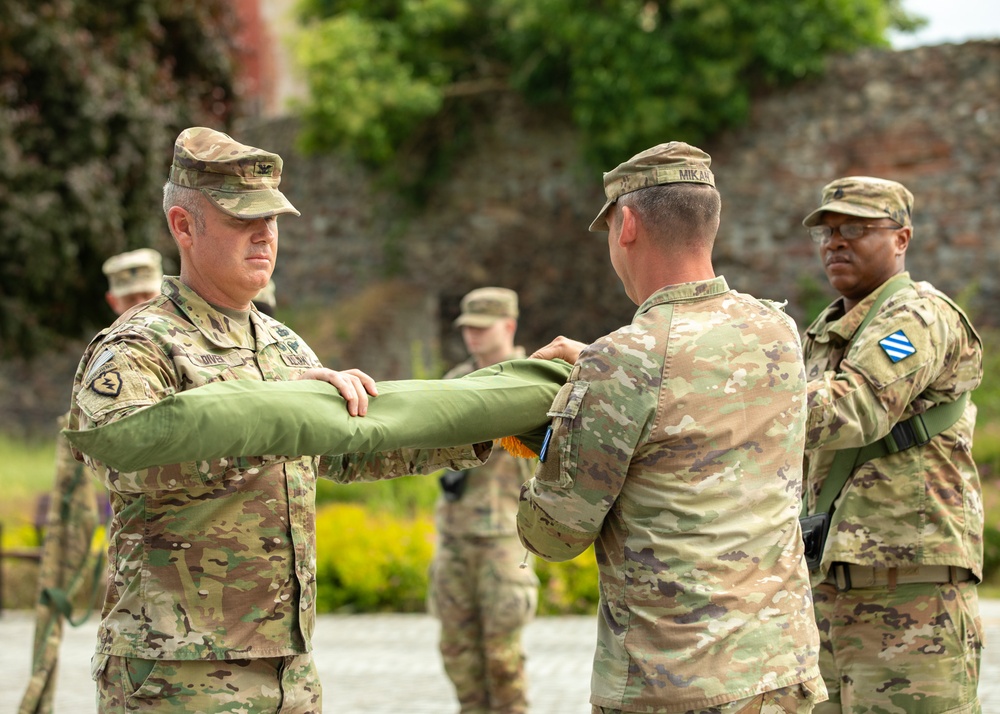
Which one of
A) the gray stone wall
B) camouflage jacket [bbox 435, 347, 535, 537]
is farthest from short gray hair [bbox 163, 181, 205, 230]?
the gray stone wall

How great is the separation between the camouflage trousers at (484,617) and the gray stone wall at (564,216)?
7.70 meters

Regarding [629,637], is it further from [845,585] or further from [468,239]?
[468,239]

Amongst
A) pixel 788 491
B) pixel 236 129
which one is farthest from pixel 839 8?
pixel 788 491

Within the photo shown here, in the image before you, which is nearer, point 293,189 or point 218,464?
point 218,464

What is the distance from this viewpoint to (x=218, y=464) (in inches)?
120

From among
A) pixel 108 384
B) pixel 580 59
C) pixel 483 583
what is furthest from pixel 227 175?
pixel 580 59

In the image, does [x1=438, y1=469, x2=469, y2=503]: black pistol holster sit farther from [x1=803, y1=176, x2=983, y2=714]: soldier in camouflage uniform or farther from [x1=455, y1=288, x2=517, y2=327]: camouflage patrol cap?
[x1=803, y1=176, x2=983, y2=714]: soldier in camouflage uniform

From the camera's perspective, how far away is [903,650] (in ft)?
13.6

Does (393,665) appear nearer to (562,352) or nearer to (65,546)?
(65,546)

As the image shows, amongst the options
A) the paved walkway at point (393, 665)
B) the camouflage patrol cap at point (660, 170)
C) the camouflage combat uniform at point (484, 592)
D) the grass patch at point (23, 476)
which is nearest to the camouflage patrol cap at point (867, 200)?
the camouflage patrol cap at point (660, 170)

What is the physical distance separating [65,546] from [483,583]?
7.28 feet

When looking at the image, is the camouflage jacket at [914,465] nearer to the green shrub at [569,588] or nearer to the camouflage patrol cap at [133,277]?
the camouflage patrol cap at [133,277]

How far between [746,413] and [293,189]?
59.7 feet

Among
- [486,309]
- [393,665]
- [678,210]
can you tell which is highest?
[486,309]
